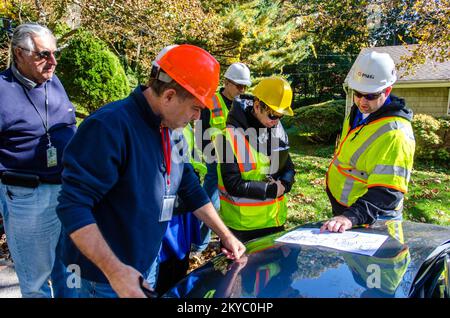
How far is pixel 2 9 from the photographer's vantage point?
6.10 m

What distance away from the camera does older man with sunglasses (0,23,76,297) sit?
2496 millimetres

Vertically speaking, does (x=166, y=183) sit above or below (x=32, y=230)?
above

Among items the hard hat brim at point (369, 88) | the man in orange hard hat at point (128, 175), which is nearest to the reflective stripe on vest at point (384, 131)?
the hard hat brim at point (369, 88)

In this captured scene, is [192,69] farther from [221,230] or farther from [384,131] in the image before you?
[384,131]

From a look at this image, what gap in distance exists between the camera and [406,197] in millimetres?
7645

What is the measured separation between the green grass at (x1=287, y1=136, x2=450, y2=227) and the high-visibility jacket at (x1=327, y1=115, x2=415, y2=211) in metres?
3.01

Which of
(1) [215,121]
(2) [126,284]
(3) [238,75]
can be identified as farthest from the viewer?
(3) [238,75]

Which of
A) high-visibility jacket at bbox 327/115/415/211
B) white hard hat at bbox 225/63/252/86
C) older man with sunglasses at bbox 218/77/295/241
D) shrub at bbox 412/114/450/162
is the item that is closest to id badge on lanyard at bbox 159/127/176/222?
older man with sunglasses at bbox 218/77/295/241

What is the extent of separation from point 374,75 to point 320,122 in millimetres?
15036

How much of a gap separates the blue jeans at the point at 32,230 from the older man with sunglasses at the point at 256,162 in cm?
124

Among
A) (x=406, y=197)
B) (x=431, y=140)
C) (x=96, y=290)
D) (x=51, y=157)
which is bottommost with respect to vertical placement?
(x=431, y=140)

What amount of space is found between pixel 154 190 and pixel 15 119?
131 centimetres

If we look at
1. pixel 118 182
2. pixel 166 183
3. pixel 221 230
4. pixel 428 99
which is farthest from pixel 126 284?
pixel 428 99

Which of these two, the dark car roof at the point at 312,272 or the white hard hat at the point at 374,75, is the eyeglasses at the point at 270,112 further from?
the dark car roof at the point at 312,272
